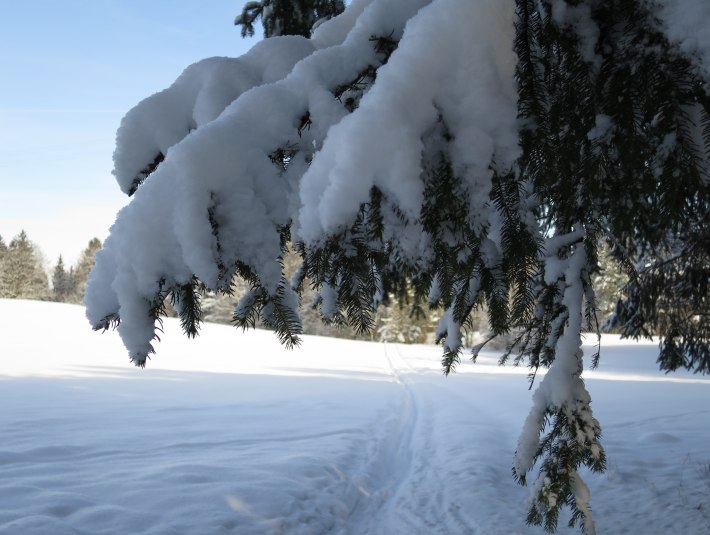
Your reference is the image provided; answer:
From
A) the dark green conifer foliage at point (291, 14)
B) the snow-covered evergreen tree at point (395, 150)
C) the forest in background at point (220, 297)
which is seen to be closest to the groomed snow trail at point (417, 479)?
the snow-covered evergreen tree at point (395, 150)

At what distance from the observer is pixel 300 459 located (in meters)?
5.85

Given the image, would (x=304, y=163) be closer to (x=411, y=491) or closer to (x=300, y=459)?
(x=411, y=491)

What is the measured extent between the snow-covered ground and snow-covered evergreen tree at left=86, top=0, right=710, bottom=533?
10.7ft

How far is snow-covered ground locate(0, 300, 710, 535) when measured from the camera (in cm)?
427

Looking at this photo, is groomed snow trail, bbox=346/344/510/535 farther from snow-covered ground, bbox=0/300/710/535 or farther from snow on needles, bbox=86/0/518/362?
snow on needles, bbox=86/0/518/362

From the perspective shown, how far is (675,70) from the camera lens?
1.57 m


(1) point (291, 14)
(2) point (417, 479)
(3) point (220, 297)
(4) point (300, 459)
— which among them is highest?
(1) point (291, 14)

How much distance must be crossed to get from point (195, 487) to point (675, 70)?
5142 mm

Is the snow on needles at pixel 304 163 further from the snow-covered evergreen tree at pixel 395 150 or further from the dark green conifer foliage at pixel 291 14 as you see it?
the dark green conifer foliage at pixel 291 14

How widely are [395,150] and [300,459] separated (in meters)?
5.44

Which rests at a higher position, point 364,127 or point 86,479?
point 364,127

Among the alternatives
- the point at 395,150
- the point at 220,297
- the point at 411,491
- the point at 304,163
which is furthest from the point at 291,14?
the point at 220,297

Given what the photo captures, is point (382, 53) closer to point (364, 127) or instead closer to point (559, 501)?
point (364, 127)

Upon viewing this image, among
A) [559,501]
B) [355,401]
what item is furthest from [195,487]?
[355,401]
